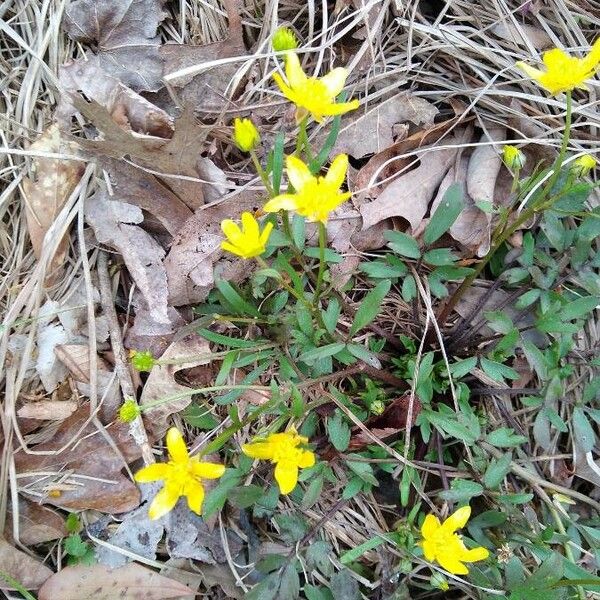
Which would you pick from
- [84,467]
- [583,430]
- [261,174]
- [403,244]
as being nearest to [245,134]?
[261,174]

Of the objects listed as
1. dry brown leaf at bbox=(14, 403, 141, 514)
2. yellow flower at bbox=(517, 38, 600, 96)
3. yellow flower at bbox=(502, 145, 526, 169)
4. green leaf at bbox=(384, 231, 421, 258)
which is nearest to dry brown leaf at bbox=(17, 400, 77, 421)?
dry brown leaf at bbox=(14, 403, 141, 514)

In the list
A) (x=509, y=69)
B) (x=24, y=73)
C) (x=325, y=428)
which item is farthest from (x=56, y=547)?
(x=509, y=69)

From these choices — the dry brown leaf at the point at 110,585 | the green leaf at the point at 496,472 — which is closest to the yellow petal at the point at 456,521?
the green leaf at the point at 496,472

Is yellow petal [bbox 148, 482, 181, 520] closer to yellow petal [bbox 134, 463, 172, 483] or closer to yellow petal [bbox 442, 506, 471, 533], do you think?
yellow petal [bbox 134, 463, 172, 483]

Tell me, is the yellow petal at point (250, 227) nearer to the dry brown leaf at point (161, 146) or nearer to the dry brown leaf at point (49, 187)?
the dry brown leaf at point (161, 146)

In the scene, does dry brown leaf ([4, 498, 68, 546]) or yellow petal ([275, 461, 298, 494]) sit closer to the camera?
yellow petal ([275, 461, 298, 494])

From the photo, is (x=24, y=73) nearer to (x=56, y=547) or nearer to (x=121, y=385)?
(x=121, y=385)
